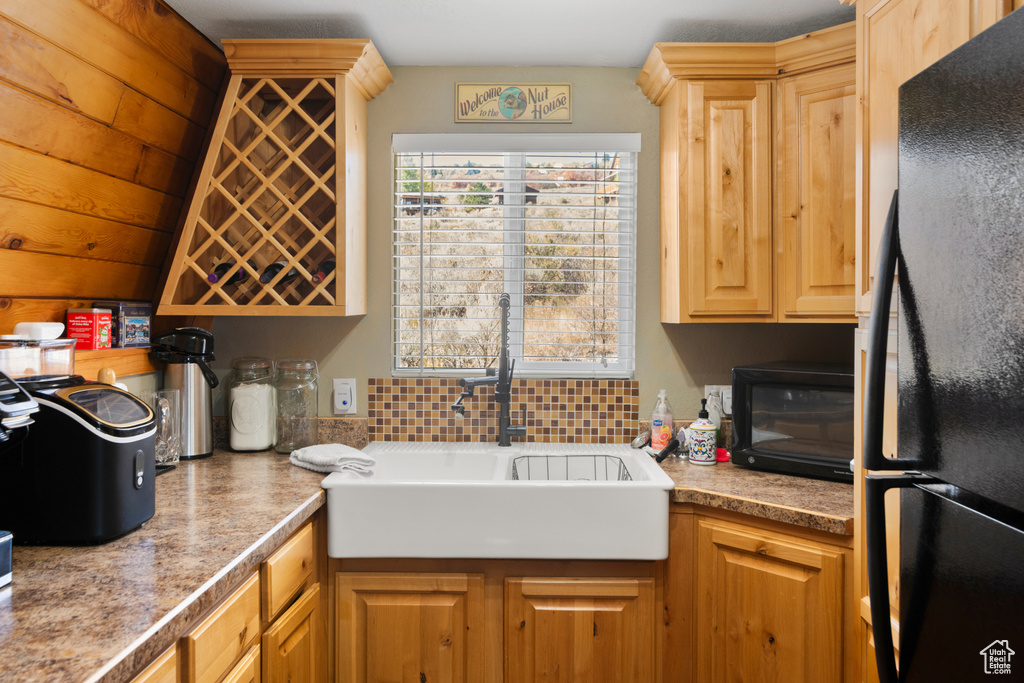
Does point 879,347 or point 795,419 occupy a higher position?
point 879,347

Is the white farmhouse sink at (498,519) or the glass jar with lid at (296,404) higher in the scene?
the glass jar with lid at (296,404)

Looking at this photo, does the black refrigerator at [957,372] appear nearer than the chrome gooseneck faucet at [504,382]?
Yes

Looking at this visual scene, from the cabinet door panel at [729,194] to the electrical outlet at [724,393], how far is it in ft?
1.23

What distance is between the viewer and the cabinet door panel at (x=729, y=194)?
6.62 feet

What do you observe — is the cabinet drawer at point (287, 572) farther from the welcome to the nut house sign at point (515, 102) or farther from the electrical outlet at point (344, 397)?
the welcome to the nut house sign at point (515, 102)

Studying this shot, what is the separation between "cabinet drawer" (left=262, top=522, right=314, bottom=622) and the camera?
1.38 meters

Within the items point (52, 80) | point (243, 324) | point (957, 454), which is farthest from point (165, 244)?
point (957, 454)

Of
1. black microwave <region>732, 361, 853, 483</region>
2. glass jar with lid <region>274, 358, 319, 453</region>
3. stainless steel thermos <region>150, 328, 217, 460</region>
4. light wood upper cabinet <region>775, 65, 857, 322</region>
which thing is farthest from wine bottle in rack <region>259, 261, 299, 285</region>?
light wood upper cabinet <region>775, 65, 857, 322</region>

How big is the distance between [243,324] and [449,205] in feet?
2.98

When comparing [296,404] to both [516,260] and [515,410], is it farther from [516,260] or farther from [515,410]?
[516,260]

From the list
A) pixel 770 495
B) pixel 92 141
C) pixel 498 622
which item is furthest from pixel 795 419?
pixel 92 141

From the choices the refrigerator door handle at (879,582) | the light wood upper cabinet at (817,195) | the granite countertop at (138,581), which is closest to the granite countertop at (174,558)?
the granite countertop at (138,581)

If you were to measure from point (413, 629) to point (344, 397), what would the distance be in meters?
0.91

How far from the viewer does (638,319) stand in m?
2.36
